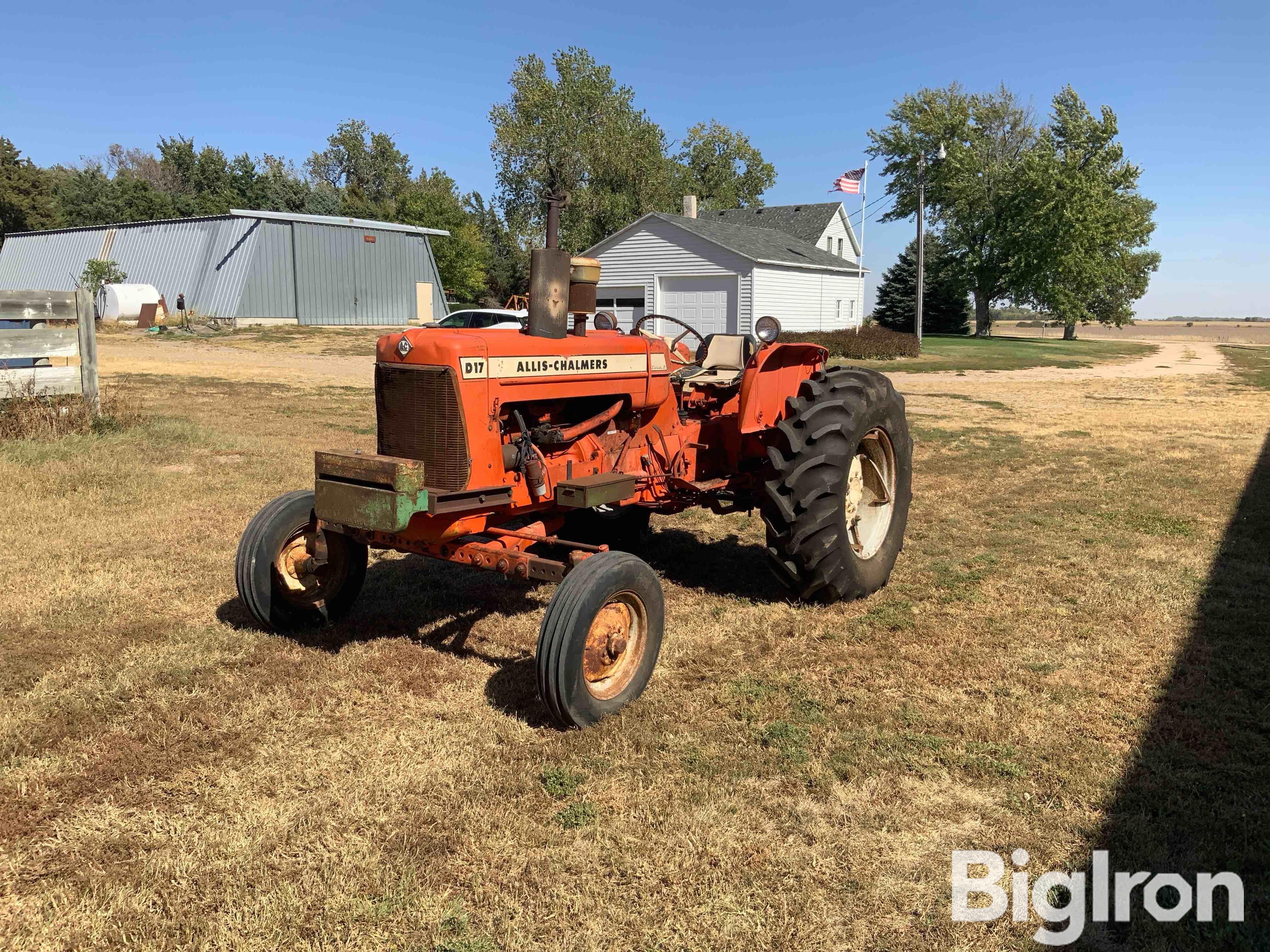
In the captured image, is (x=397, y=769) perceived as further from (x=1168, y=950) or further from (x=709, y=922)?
(x=1168, y=950)

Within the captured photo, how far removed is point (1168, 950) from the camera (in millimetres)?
2432

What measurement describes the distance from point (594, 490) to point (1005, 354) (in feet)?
101

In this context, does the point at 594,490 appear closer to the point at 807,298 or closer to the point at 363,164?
the point at 807,298

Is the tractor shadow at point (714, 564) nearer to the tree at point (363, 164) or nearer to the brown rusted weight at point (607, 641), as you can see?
the brown rusted weight at point (607, 641)

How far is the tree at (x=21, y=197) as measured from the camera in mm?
47906

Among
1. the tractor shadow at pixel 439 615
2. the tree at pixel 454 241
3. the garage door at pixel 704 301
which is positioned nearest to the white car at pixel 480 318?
the garage door at pixel 704 301

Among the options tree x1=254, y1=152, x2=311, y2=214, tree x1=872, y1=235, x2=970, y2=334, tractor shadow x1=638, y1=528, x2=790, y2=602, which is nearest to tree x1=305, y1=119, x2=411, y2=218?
tree x1=254, y1=152, x2=311, y2=214

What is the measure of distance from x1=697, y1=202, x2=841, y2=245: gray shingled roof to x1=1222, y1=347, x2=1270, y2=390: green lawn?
16.1 meters

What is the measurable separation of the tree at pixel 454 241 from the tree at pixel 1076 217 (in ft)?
93.9

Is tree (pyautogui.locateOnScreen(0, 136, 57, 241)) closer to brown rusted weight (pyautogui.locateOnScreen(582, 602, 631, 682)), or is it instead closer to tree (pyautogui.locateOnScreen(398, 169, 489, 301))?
tree (pyautogui.locateOnScreen(398, 169, 489, 301))

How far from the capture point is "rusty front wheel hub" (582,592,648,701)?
12.0 feet

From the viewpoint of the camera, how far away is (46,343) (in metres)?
8.62

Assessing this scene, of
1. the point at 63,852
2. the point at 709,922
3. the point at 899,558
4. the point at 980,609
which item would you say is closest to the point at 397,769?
the point at 63,852

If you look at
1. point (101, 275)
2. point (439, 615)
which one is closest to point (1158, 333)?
point (101, 275)
